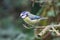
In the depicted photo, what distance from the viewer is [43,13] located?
1.94m

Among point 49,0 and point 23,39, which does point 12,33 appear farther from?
Result: point 49,0

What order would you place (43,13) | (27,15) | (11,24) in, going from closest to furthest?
1. (11,24)
2. (27,15)
3. (43,13)

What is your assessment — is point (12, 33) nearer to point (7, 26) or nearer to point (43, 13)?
point (7, 26)

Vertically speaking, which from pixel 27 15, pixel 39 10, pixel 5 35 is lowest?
pixel 5 35

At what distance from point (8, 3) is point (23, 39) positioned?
141 mm

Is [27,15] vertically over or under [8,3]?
over

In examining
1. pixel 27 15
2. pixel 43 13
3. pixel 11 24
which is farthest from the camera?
pixel 43 13

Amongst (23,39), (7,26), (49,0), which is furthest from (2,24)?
(49,0)

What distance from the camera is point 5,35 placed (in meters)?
0.53

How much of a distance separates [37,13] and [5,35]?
4.46 feet

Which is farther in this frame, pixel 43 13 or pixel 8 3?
pixel 43 13

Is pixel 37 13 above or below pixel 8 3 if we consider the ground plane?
above

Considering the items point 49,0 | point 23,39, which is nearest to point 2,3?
point 23,39

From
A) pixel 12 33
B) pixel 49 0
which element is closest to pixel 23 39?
pixel 12 33
